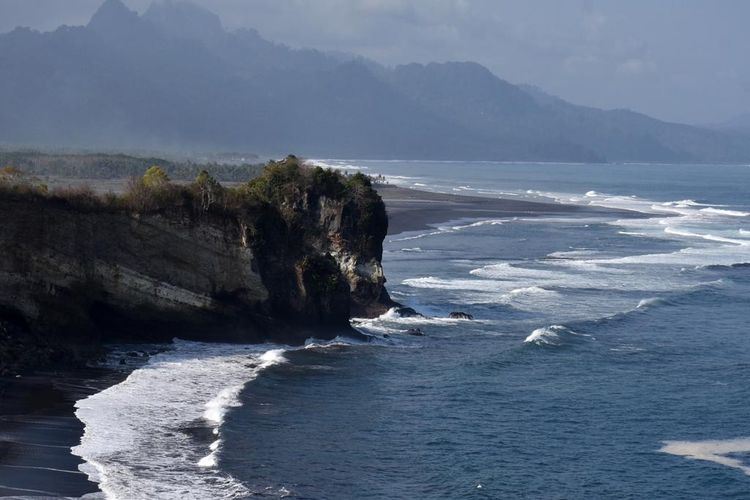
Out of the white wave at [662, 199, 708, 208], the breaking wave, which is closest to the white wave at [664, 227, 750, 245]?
the white wave at [662, 199, 708, 208]

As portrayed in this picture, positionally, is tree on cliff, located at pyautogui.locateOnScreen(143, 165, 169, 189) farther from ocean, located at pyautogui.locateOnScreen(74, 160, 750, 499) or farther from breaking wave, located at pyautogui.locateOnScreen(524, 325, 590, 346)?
breaking wave, located at pyautogui.locateOnScreen(524, 325, 590, 346)

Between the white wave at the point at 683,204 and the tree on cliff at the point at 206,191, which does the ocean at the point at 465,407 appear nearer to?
the tree on cliff at the point at 206,191

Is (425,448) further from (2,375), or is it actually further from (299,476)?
(2,375)

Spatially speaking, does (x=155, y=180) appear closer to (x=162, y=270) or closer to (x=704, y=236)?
(x=162, y=270)

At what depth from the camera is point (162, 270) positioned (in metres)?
35.9

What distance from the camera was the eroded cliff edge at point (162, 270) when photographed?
3381cm

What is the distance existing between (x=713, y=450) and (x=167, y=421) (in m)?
13.6

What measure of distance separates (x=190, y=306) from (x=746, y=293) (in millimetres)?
29911

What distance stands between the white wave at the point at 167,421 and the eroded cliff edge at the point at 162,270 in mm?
1605

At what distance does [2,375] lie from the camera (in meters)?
30.4

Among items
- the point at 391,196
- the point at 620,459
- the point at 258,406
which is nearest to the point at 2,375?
the point at 258,406

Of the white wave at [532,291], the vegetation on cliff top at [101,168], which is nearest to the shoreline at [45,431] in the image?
the white wave at [532,291]

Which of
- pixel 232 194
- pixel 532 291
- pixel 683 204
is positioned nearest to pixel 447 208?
pixel 683 204

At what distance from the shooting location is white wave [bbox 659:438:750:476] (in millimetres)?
26062
